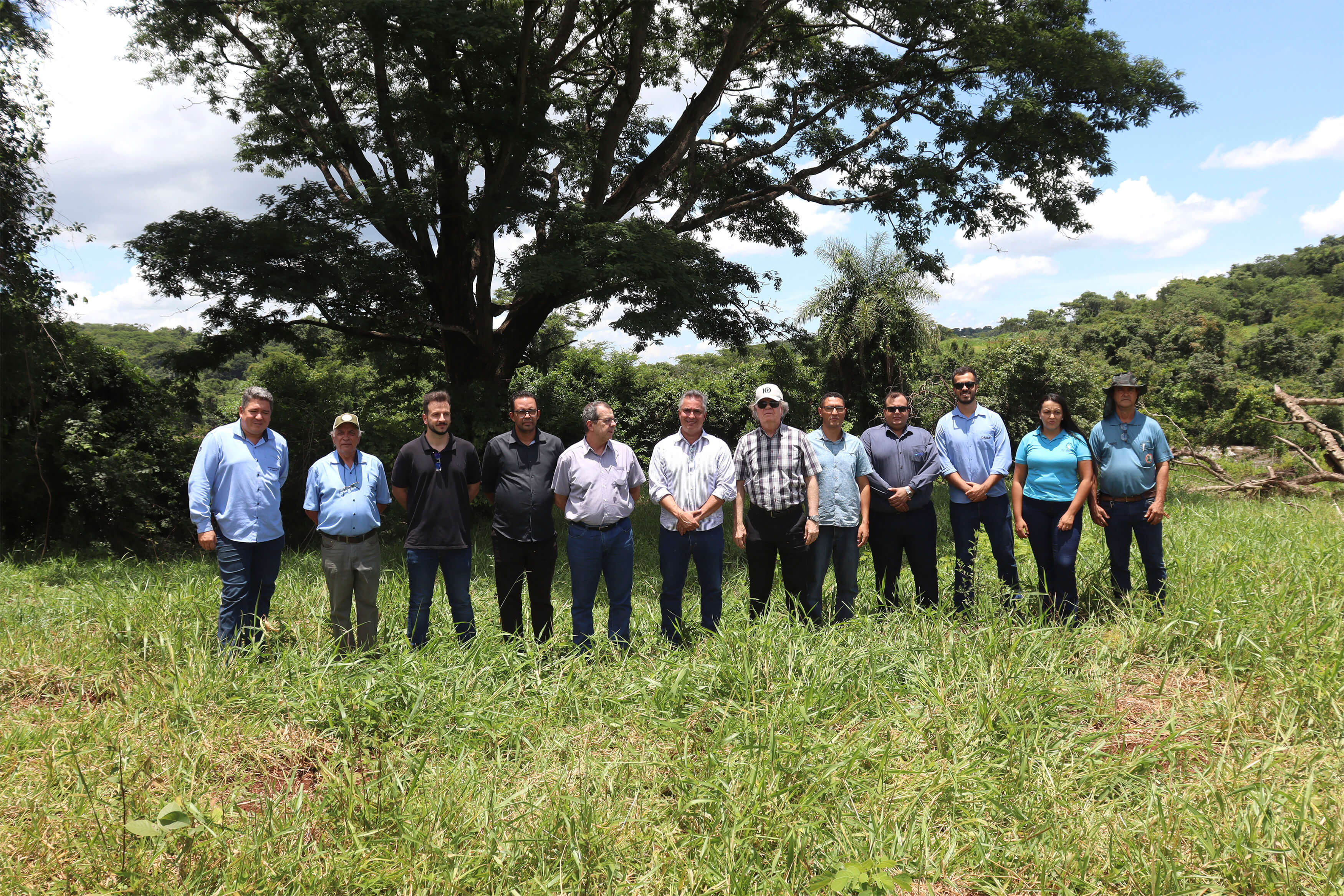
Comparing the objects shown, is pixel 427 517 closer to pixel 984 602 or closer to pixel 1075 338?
pixel 984 602

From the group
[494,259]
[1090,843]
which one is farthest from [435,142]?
[1090,843]

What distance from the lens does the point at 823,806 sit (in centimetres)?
311

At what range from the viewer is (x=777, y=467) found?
5059 millimetres

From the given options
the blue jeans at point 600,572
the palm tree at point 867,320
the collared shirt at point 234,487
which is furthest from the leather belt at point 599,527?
the palm tree at point 867,320

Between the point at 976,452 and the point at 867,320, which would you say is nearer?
the point at 976,452

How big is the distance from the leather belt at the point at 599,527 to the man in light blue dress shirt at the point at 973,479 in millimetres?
2361

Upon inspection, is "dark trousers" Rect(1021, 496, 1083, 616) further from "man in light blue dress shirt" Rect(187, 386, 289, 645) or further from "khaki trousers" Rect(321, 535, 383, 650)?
"man in light blue dress shirt" Rect(187, 386, 289, 645)

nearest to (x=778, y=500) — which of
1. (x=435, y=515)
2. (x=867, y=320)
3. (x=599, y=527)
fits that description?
(x=599, y=527)

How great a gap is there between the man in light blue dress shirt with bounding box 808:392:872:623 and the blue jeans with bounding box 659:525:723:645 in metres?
0.66

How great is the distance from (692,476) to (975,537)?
2170 mm

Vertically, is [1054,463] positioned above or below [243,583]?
above

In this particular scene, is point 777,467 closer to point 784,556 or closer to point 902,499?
point 784,556

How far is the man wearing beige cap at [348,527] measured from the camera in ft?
16.0

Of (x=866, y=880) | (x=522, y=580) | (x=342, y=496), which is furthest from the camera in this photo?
(x=522, y=580)
